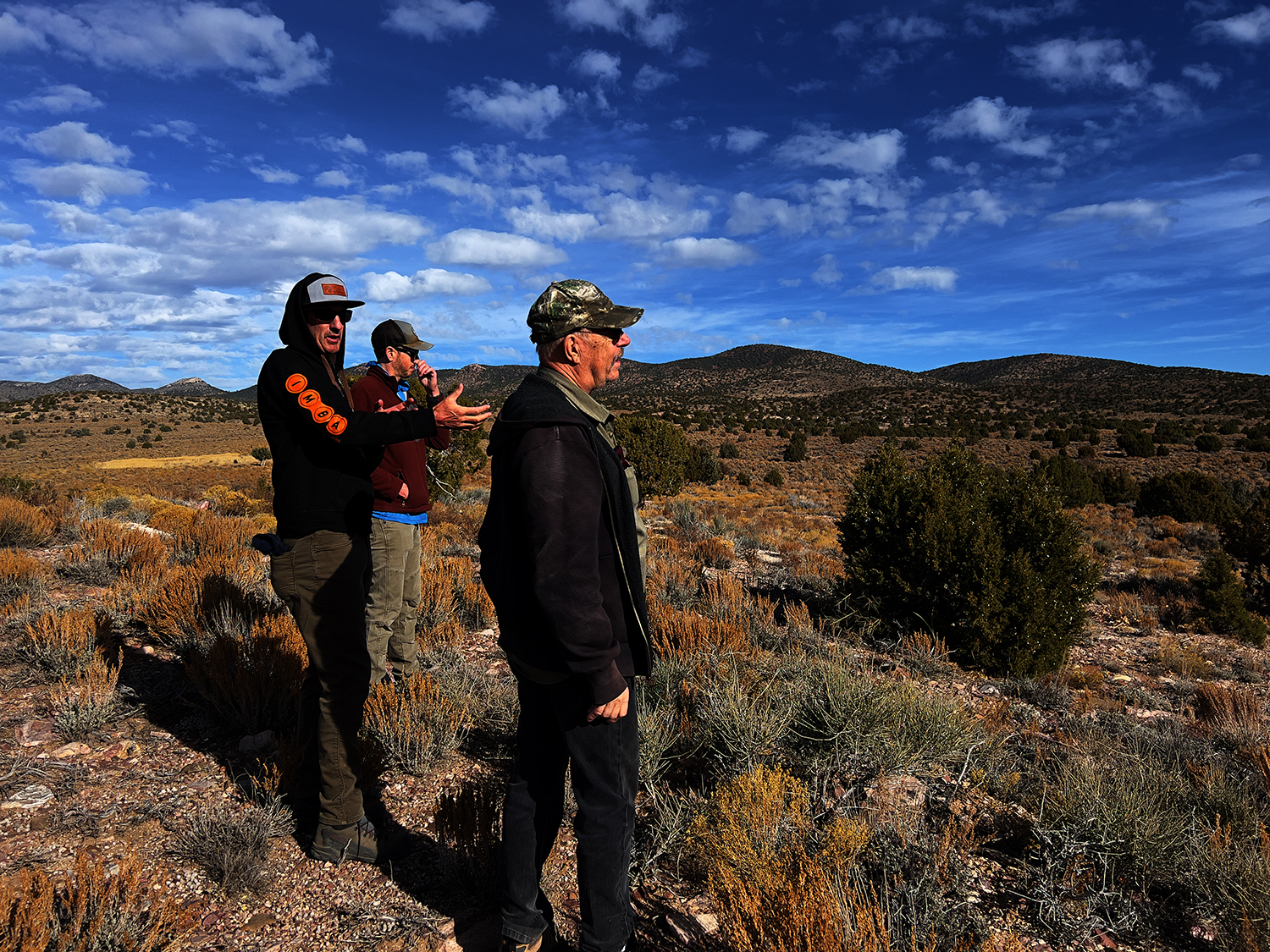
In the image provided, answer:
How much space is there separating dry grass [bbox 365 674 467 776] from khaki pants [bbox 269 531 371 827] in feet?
2.21

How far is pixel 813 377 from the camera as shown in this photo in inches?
3617

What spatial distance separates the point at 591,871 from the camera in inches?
72.9

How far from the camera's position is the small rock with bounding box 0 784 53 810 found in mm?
2738

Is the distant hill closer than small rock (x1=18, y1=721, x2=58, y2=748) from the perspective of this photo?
No

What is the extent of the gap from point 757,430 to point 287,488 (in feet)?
133

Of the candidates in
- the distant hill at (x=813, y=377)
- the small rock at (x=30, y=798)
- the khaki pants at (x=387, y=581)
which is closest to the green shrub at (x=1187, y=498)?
the khaki pants at (x=387, y=581)

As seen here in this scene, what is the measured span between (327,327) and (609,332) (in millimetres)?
1279

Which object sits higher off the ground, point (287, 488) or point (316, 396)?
point (316, 396)

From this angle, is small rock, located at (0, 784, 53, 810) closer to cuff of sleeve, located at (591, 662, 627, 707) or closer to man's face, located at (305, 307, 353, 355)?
man's face, located at (305, 307, 353, 355)

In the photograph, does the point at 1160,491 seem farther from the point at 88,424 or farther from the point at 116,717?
the point at 88,424

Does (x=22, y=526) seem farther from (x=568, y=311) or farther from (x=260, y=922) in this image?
(x=568, y=311)

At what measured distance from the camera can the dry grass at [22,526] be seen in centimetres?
739

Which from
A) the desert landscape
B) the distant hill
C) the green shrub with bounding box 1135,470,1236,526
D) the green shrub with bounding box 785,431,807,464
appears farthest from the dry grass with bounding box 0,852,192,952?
the distant hill

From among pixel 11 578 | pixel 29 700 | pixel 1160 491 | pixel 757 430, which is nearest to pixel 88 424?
pixel 757 430
